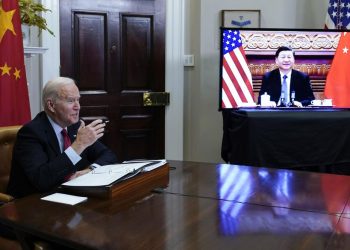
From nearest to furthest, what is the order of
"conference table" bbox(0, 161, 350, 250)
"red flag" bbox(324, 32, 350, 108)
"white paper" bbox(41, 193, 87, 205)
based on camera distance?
"conference table" bbox(0, 161, 350, 250), "white paper" bbox(41, 193, 87, 205), "red flag" bbox(324, 32, 350, 108)

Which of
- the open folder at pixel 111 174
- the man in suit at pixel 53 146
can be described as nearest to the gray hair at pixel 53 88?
the man in suit at pixel 53 146

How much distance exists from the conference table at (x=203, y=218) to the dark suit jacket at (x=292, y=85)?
6.38 ft

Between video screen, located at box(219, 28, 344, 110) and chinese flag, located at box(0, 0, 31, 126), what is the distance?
4.97 ft

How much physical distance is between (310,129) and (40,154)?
2.23 meters

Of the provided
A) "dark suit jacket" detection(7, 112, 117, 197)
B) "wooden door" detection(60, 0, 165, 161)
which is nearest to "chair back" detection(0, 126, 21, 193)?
"dark suit jacket" detection(7, 112, 117, 197)

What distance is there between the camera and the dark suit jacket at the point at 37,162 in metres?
1.80

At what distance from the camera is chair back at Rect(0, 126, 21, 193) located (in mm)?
2107

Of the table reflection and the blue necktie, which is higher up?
the blue necktie

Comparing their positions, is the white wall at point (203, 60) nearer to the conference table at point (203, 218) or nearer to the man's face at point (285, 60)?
the man's face at point (285, 60)

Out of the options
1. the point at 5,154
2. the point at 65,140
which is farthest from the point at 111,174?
the point at 5,154

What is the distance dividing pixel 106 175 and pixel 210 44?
8.47ft

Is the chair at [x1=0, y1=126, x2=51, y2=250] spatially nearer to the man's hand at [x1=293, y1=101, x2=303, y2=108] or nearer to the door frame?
the door frame

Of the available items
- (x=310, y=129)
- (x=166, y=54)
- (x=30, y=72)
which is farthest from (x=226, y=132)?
(x=30, y=72)

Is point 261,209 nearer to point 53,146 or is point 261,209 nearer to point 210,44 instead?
point 53,146
